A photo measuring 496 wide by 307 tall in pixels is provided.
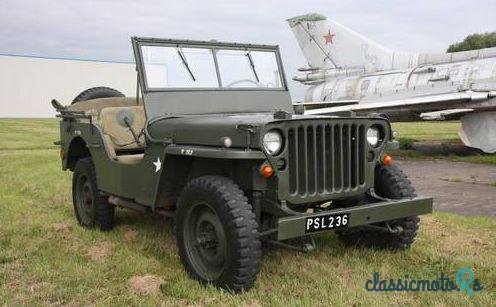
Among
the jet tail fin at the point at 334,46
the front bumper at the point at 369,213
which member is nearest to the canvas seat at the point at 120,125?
the front bumper at the point at 369,213

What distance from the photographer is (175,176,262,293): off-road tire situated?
3.67m

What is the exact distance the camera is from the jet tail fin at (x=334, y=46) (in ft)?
62.5

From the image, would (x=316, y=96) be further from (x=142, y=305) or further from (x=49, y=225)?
(x=142, y=305)

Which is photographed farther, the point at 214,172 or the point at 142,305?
the point at 214,172

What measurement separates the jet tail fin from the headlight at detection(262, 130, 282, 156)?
15846 mm

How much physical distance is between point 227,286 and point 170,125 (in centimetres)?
146

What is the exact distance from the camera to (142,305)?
3627 millimetres

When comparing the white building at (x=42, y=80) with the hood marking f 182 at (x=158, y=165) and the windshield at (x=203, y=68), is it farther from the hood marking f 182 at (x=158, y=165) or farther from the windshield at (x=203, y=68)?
the hood marking f 182 at (x=158, y=165)

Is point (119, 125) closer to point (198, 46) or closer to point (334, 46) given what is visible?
point (198, 46)

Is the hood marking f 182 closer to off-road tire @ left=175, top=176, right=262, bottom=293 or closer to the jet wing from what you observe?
off-road tire @ left=175, top=176, right=262, bottom=293

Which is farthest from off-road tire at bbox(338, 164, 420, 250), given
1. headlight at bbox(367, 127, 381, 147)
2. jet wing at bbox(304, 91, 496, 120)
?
jet wing at bbox(304, 91, 496, 120)

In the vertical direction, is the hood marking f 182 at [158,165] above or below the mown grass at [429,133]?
above

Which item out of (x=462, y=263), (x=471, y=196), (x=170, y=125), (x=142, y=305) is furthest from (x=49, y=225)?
(x=471, y=196)

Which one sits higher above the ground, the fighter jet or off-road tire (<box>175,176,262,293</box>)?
the fighter jet
